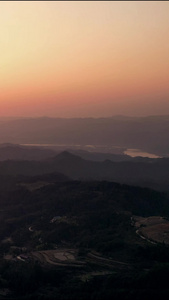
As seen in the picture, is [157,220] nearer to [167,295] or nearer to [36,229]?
[36,229]

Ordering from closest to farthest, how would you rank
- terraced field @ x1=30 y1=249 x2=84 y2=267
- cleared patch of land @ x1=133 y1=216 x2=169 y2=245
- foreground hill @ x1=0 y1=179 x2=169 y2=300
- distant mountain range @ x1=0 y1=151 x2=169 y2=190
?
foreground hill @ x1=0 y1=179 x2=169 y2=300 → terraced field @ x1=30 y1=249 x2=84 y2=267 → cleared patch of land @ x1=133 y1=216 x2=169 y2=245 → distant mountain range @ x1=0 y1=151 x2=169 y2=190

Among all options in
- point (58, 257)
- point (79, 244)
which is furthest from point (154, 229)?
point (58, 257)

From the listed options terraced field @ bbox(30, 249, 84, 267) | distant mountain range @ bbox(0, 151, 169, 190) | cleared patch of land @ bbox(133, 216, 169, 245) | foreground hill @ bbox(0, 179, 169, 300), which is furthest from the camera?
distant mountain range @ bbox(0, 151, 169, 190)

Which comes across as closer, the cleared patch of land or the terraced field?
the terraced field

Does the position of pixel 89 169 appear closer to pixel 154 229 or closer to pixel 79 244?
pixel 154 229

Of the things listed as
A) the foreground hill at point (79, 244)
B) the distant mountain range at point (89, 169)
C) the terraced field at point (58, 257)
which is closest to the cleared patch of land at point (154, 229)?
the foreground hill at point (79, 244)

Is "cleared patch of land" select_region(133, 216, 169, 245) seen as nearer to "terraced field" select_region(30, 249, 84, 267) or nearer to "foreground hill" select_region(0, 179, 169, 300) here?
"foreground hill" select_region(0, 179, 169, 300)

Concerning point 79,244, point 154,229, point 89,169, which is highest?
point 154,229

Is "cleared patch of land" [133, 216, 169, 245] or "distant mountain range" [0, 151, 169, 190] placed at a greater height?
"cleared patch of land" [133, 216, 169, 245]

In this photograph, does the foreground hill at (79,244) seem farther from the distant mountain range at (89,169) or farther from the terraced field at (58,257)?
the distant mountain range at (89,169)

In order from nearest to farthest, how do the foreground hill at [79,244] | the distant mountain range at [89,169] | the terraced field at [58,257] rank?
the foreground hill at [79,244]
the terraced field at [58,257]
the distant mountain range at [89,169]

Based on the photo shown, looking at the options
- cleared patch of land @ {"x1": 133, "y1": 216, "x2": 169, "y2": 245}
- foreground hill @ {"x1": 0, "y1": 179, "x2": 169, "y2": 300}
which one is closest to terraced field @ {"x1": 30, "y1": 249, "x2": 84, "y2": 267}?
foreground hill @ {"x1": 0, "y1": 179, "x2": 169, "y2": 300}

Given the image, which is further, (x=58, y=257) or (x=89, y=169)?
(x=89, y=169)

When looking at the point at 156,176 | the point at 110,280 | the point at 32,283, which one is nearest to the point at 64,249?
the point at 32,283
